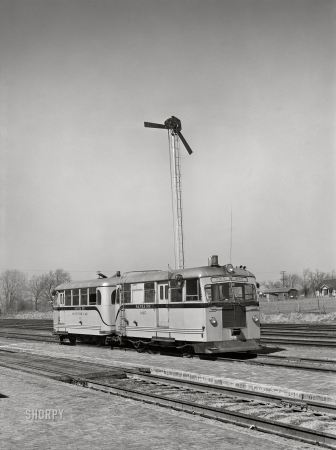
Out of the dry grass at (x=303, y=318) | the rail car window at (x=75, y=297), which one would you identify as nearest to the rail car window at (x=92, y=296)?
the rail car window at (x=75, y=297)

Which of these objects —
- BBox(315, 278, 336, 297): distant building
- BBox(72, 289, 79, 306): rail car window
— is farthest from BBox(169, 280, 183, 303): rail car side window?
BBox(315, 278, 336, 297): distant building

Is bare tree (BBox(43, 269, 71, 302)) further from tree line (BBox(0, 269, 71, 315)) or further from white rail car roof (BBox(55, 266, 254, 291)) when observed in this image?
white rail car roof (BBox(55, 266, 254, 291))

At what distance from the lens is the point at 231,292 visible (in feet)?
57.8

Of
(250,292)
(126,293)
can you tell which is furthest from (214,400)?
(126,293)

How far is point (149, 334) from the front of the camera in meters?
19.4

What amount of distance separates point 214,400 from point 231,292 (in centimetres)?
771

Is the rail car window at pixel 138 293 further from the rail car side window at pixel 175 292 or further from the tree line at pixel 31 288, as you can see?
the tree line at pixel 31 288

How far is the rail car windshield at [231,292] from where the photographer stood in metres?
17.1

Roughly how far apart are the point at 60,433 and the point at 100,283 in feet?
49.5

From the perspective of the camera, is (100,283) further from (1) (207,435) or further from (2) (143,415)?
(1) (207,435)

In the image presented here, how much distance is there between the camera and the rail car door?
18.5 m

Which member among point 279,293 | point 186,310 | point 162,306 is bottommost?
point 279,293

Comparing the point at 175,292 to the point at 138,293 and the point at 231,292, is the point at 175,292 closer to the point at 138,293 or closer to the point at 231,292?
the point at 231,292

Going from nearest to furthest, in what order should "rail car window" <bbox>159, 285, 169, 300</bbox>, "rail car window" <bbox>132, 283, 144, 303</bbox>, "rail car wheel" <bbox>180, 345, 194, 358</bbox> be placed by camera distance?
"rail car wheel" <bbox>180, 345, 194, 358</bbox>
"rail car window" <bbox>159, 285, 169, 300</bbox>
"rail car window" <bbox>132, 283, 144, 303</bbox>
